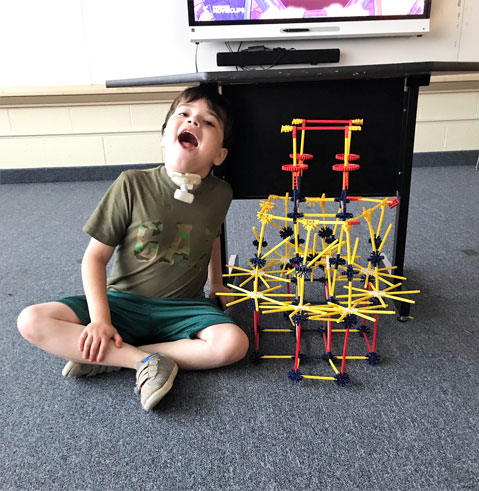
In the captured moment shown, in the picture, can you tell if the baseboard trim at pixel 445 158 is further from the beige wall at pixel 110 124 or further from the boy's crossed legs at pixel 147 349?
the boy's crossed legs at pixel 147 349

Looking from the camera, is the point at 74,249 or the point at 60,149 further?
the point at 60,149

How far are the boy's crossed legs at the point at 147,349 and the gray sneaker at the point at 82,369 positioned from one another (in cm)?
2

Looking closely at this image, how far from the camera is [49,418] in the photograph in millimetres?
794

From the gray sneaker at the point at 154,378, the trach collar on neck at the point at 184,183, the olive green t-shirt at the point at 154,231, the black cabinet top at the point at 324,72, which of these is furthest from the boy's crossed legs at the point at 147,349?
the black cabinet top at the point at 324,72

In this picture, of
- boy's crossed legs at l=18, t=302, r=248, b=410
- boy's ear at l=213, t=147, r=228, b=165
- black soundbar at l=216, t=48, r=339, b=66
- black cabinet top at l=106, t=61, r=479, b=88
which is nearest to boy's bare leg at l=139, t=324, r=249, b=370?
boy's crossed legs at l=18, t=302, r=248, b=410

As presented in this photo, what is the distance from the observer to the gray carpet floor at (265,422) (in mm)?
660

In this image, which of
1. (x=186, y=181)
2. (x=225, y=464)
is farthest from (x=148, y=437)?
(x=186, y=181)

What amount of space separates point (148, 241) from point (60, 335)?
10.2 inches

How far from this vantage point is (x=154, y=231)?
37.7 inches

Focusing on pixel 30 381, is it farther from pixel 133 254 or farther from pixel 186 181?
pixel 186 181

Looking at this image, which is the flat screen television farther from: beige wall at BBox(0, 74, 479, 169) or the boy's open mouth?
the boy's open mouth

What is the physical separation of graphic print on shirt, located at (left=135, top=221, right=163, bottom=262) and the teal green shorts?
0.09 metres

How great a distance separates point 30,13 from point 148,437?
9.23ft

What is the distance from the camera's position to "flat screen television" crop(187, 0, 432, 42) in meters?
2.55
